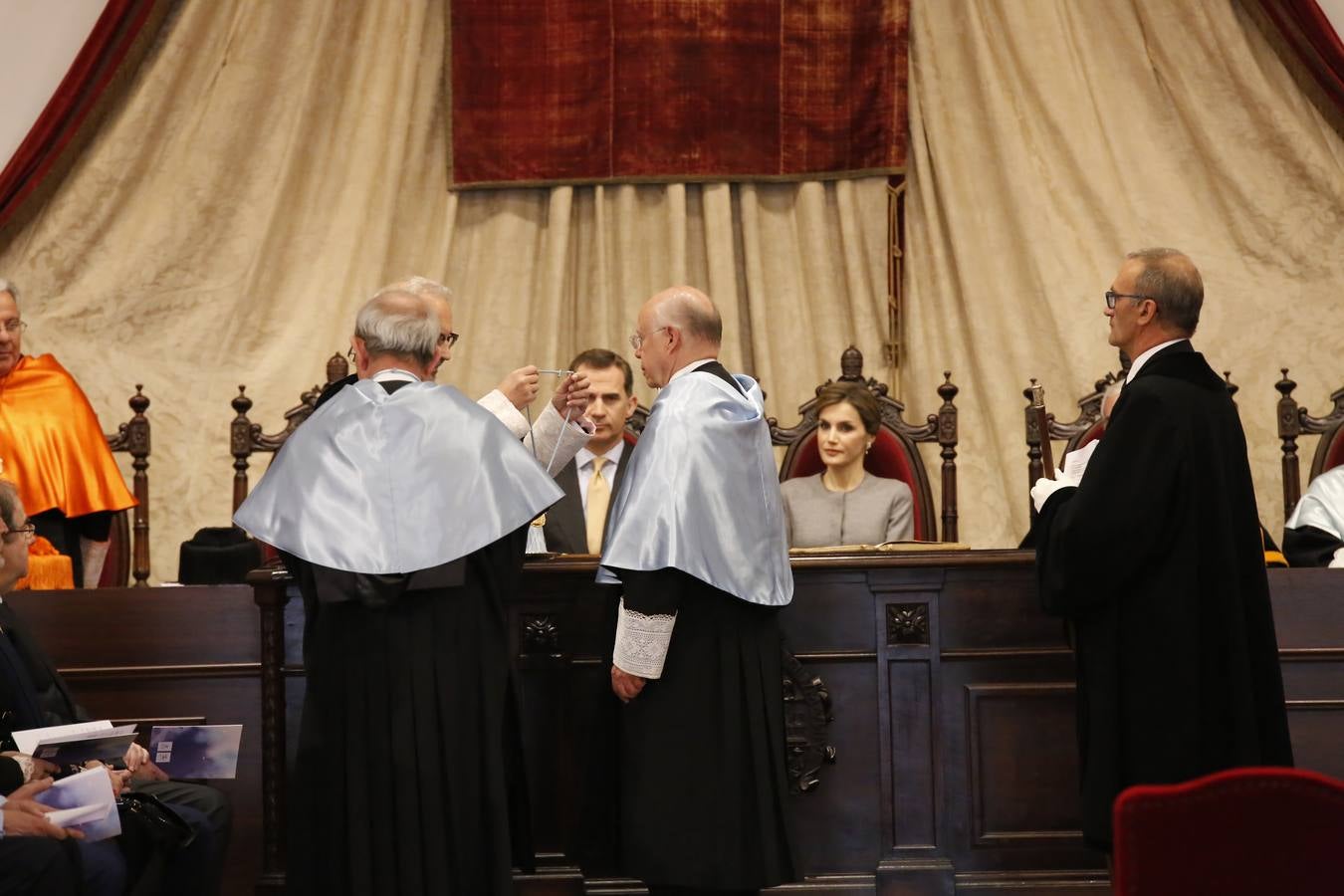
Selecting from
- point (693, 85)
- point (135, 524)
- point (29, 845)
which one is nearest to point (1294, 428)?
point (693, 85)

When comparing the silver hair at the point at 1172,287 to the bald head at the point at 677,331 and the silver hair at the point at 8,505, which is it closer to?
the bald head at the point at 677,331

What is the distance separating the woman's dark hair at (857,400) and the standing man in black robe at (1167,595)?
2.11 metres

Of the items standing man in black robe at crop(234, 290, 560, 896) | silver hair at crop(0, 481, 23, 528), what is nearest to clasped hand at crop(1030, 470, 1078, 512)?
standing man in black robe at crop(234, 290, 560, 896)

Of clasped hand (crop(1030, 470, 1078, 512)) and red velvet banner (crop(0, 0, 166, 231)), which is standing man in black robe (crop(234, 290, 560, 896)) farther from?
red velvet banner (crop(0, 0, 166, 231))

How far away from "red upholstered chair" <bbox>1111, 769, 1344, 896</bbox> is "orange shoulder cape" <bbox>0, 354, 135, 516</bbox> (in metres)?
4.41

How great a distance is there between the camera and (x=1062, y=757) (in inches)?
165

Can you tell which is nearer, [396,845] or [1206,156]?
[396,845]

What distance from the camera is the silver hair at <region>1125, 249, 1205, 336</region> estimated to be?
3.46 meters

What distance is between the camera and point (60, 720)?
3721mm

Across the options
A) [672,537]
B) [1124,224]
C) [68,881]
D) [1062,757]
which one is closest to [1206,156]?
[1124,224]

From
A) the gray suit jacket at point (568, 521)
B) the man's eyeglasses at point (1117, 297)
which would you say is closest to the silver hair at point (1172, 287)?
the man's eyeglasses at point (1117, 297)

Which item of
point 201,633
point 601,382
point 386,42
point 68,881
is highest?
point 386,42

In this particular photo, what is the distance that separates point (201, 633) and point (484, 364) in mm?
3214

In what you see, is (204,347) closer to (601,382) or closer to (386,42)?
(386,42)
